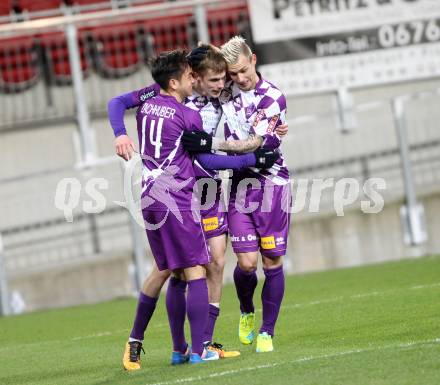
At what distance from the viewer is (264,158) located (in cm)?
748

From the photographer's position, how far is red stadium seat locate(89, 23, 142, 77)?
16.6 metres

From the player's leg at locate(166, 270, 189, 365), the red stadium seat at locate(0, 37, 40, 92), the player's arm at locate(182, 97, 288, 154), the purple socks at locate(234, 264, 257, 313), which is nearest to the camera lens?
the player's arm at locate(182, 97, 288, 154)

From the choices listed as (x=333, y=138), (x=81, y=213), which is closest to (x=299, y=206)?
(x=333, y=138)

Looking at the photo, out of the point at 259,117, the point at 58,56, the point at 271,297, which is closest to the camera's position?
the point at 259,117

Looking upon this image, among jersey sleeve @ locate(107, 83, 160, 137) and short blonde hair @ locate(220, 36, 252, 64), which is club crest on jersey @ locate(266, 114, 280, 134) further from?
jersey sleeve @ locate(107, 83, 160, 137)

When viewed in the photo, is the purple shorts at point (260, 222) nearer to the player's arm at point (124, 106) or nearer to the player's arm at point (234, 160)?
the player's arm at point (234, 160)

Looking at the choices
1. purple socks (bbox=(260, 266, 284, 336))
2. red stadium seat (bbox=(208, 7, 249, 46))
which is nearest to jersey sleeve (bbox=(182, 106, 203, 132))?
purple socks (bbox=(260, 266, 284, 336))

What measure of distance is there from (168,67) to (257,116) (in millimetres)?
793

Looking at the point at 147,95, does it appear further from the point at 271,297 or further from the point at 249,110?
the point at 271,297

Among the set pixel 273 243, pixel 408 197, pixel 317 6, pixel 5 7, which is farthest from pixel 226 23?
pixel 273 243

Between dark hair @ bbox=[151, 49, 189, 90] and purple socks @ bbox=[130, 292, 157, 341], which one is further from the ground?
dark hair @ bbox=[151, 49, 189, 90]

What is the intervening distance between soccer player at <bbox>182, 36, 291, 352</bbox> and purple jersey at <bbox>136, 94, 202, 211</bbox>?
656 mm

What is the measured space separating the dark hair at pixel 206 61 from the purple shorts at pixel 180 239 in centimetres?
91

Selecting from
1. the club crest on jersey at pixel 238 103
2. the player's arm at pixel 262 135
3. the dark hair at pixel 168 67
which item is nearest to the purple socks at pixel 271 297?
the player's arm at pixel 262 135
